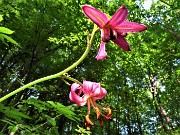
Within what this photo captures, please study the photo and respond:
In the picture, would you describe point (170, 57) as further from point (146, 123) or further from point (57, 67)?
point (146, 123)

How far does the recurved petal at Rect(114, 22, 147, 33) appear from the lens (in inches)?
33.2

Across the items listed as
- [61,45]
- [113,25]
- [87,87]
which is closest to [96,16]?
[113,25]

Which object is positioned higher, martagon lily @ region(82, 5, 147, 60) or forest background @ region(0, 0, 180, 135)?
forest background @ region(0, 0, 180, 135)

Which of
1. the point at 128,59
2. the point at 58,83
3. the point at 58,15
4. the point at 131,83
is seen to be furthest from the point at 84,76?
the point at 131,83

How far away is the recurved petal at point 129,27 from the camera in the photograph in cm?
84

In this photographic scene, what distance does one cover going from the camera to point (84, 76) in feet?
37.8

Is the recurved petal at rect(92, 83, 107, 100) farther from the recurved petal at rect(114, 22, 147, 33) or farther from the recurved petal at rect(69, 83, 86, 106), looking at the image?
the recurved petal at rect(114, 22, 147, 33)

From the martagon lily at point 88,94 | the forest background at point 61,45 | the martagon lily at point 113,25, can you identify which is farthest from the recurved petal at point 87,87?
the forest background at point 61,45

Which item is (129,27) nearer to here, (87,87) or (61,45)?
(87,87)

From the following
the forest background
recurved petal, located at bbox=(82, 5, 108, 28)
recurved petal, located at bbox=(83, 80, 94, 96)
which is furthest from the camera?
the forest background

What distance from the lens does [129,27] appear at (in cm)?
85

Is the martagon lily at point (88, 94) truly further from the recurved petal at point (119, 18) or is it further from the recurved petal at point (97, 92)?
the recurved petal at point (119, 18)

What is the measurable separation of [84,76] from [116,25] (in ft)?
35.0

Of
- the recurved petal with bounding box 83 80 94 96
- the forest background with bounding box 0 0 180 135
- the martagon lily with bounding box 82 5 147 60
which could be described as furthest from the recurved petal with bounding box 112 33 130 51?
the forest background with bounding box 0 0 180 135
